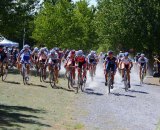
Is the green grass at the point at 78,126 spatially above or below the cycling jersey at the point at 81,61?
below

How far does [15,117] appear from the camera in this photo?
45.4 feet

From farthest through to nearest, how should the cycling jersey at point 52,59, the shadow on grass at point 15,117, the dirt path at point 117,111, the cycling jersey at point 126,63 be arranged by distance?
1. the cycling jersey at point 126,63
2. the cycling jersey at point 52,59
3. the dirt path at point 117,111
4. the shadow on grass at point 15,117

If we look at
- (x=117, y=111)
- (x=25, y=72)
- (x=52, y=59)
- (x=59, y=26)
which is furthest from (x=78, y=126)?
(x=59, y=26)

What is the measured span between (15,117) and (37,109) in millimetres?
2054

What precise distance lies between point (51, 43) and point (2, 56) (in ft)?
105

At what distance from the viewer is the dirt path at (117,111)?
13806 millimetres

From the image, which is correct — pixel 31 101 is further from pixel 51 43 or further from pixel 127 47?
pixel 51 43

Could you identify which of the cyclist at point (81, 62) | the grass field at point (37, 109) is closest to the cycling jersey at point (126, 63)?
the cyclist at point (81, 62)

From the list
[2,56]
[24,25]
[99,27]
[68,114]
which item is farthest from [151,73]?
[68,114]

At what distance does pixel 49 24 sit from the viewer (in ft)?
196

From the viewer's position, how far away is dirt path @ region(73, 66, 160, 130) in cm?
1381

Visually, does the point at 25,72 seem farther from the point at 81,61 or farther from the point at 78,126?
the point at 78,126

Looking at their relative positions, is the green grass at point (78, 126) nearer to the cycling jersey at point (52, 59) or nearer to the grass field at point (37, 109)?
the grass field at point (37, 109)

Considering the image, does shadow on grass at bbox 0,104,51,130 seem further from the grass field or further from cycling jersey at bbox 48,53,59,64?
cycling jersey at bbox 48,53,59,64
